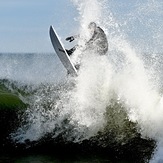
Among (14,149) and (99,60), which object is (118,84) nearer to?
(99,60)

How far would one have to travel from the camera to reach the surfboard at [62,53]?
17411 mm

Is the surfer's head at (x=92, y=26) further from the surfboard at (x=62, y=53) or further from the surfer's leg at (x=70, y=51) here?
the surfboard at (x=62, y=53)

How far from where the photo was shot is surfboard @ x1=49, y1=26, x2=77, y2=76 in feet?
57.1

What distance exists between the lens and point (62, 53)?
59.7 ft

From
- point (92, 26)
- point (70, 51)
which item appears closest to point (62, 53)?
point (70, 51)

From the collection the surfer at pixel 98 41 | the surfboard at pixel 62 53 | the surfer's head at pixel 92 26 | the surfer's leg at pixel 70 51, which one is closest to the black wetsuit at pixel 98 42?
the surfer at pixel 98 41

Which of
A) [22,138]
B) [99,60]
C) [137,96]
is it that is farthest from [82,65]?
[22,138]

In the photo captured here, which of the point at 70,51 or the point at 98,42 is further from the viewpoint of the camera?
the point at 70,51

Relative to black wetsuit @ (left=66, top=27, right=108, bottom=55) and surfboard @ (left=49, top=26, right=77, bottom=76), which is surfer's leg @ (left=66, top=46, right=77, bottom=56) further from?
black wetsuit @ (left=66, top=27, right=108, bottom=55)

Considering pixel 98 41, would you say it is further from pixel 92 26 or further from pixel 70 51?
pixel 70 51

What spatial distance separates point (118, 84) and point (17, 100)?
4245mm

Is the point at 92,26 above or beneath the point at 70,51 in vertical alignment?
above

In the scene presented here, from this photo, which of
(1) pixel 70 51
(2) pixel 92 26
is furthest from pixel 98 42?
(1) pixel 70 51

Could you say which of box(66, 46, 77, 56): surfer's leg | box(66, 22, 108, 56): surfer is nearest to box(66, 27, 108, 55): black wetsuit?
box(66, 22, 108, 56): surfer
